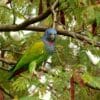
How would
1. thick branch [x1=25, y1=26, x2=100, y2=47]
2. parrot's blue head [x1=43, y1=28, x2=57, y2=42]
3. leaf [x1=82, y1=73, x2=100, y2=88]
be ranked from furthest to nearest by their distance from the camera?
1. parrot's blue head [x1=43, y1=28, x2=57, y2=42]
2. thick branch [x1=25, y1=26, x2=100, y2=47]
3. leaf [x1=82, y1=73, x2=100, y2=88]

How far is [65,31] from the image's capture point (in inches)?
115

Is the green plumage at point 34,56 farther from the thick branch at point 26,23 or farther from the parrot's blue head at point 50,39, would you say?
the thick branch at point 26,23

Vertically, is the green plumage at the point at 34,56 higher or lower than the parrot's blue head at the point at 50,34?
lower

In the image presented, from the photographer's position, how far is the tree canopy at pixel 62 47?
2021mm

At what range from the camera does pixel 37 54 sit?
2.72 metres

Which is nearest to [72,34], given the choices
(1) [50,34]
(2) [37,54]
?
(1) [50,34]

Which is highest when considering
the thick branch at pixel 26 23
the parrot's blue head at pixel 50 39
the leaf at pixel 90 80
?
the thick branch at pixel 26 23

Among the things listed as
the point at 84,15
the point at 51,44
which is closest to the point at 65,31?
the point at 51,44

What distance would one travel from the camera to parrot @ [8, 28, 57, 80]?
259 cm

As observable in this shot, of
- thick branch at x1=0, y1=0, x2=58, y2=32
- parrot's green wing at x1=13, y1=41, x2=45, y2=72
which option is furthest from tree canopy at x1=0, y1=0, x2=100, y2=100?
parrot's green wing at x1=13, y1=41, x2=45, y2=72

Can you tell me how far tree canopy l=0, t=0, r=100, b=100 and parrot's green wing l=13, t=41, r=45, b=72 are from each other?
12cm

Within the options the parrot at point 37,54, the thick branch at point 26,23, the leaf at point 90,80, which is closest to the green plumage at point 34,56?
the parrot at point 37,54

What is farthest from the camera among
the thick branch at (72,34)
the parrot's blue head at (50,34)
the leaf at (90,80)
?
the parrot's blue head at (50,34)

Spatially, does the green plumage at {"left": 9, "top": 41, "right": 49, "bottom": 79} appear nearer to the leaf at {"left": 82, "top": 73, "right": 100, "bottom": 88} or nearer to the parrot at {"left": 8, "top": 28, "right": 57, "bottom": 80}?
the parrot at {"left": 8, "top": 28, "right": 57, "bottom": 80}
